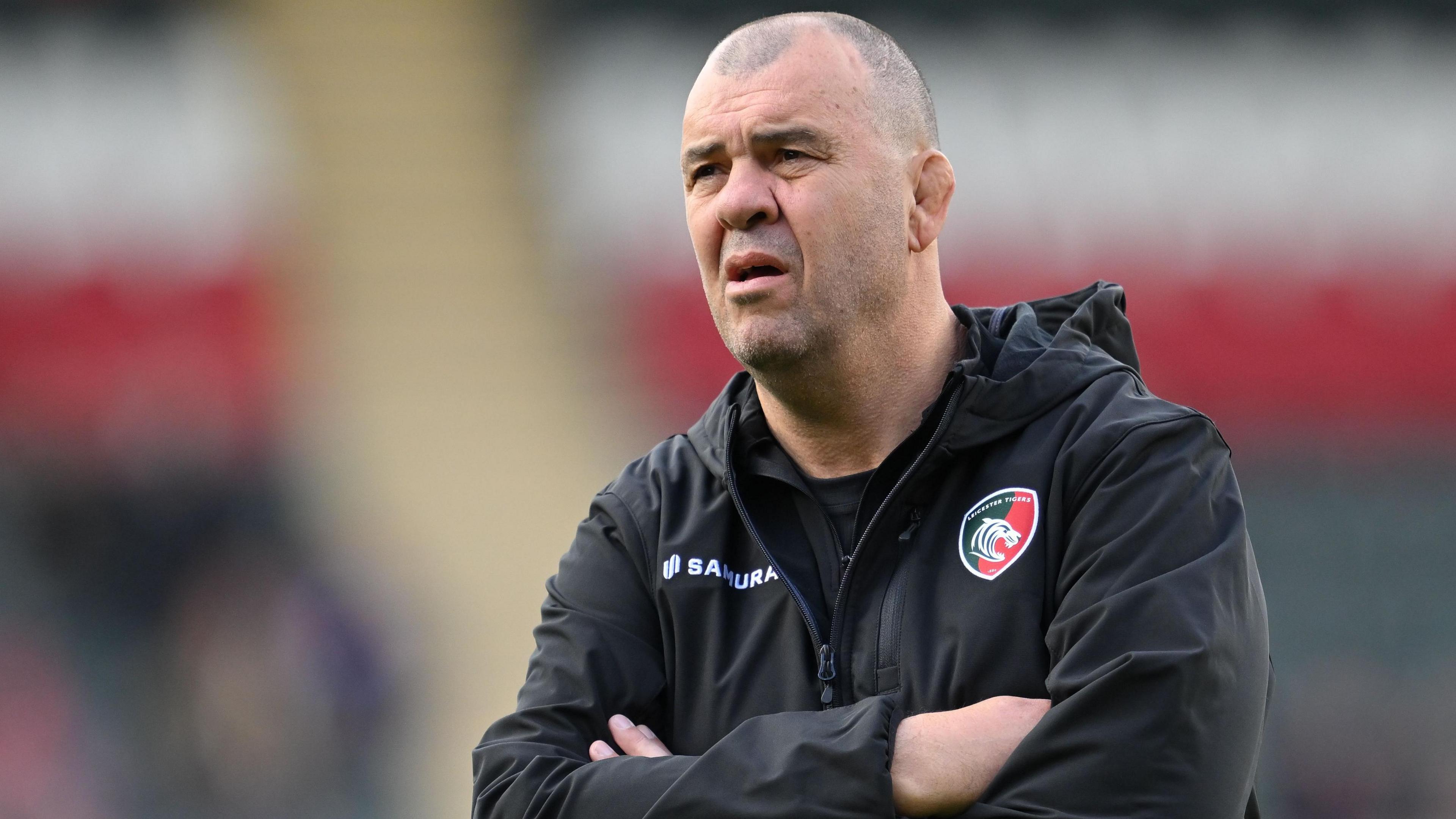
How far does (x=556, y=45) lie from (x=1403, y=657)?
194 inches

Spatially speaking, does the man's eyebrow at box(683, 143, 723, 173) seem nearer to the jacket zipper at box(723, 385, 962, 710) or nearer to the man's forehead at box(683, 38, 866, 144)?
the man's forehead at box(683, 38, 866, 144)

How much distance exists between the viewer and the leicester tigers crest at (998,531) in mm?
1798

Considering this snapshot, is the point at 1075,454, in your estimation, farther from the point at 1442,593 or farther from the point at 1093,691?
the point at 1442,593

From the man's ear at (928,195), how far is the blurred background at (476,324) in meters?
4.44

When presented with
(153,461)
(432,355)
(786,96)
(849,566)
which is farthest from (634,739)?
(432,355)

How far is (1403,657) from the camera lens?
21.3ft

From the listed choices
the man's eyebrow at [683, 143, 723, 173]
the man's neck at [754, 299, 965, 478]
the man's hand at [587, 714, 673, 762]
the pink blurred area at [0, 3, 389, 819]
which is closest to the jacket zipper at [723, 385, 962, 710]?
the man's neck at [754, 299, 965, 478]

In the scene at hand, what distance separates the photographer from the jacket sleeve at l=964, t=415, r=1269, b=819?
1.59 metres

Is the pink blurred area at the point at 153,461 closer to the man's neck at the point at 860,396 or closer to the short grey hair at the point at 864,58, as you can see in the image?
the man's neck at the point at 860,396

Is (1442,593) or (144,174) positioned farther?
(144,174)

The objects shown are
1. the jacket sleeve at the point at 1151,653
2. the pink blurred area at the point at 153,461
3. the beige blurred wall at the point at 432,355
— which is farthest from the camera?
the beige blurred wall at the point at 432,355

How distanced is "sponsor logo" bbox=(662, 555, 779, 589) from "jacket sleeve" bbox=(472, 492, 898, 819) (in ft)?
0.11

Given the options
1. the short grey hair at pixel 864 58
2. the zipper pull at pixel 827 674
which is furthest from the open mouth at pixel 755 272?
the zipper pull at pixel 827 674

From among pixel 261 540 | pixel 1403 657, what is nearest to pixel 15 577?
pixel 261 540
